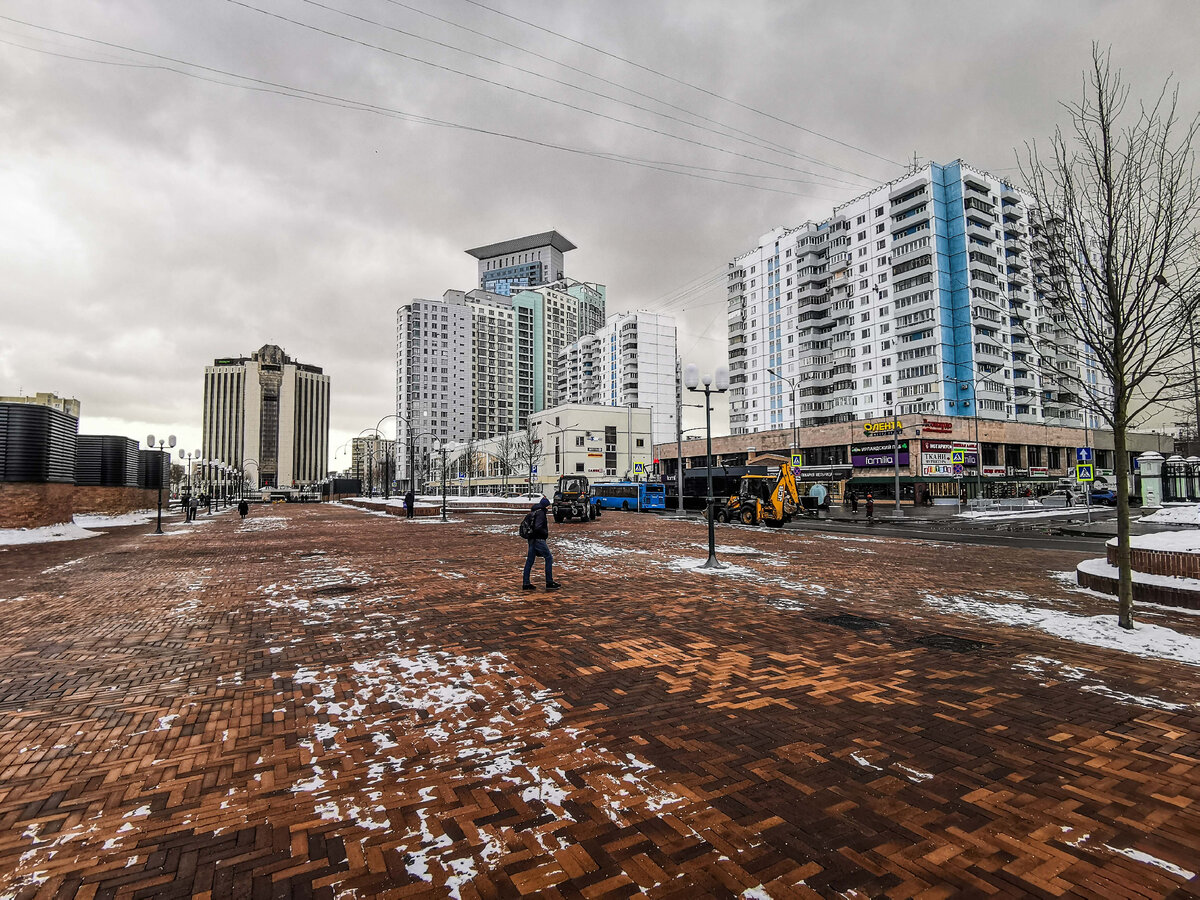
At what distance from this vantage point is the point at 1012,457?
193ft

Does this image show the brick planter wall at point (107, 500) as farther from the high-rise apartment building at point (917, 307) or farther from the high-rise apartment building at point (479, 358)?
the high-rise apartment building at point (479, 358)

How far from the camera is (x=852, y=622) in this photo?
721 cm

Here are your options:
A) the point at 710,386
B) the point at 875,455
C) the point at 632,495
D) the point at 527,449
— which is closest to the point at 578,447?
the point at 527,449

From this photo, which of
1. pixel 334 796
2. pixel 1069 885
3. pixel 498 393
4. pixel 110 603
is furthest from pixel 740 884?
pixel 498 393

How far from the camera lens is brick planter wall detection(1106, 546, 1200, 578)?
8.06 meters

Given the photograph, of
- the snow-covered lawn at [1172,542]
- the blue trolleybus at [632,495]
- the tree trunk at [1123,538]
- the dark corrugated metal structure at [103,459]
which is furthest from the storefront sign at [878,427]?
the dark corrugated metal structure at [103,459]

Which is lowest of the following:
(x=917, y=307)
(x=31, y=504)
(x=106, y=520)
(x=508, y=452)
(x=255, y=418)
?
(x=106, y=520)

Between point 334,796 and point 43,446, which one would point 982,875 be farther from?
point 43,446

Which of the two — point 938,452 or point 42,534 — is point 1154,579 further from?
point 938,452

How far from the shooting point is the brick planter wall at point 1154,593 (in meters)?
7.65

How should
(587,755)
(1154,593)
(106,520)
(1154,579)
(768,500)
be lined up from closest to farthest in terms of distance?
(587,755) < (1154,593) < (1154,579) < (768,500) < (106,520)

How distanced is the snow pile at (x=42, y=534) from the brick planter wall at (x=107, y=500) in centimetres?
1069

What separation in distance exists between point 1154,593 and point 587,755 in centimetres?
922

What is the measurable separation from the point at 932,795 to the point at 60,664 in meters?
7.68
